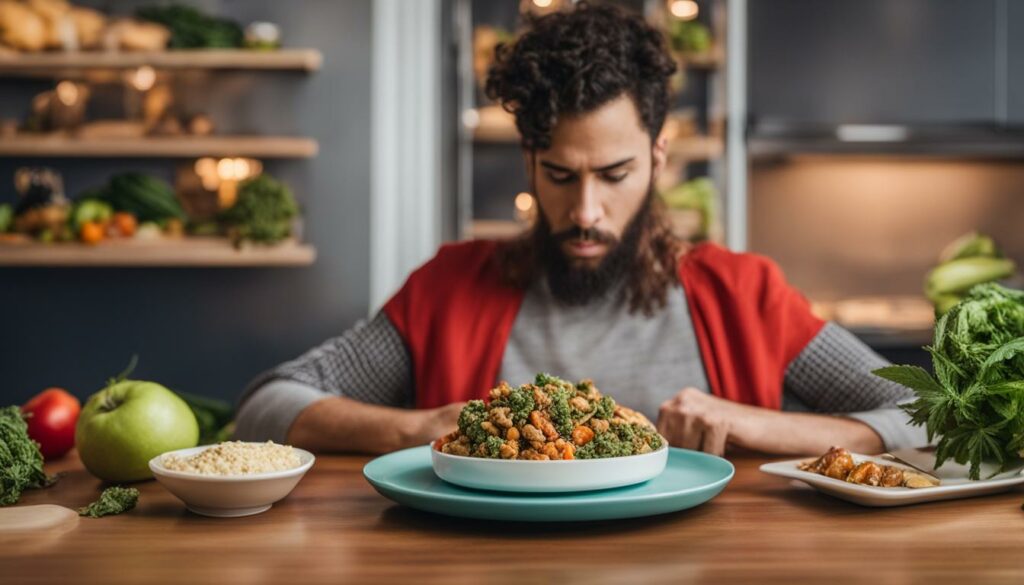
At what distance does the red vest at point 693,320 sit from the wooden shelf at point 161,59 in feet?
7.02

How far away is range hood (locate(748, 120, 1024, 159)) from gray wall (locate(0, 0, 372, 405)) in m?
1.67

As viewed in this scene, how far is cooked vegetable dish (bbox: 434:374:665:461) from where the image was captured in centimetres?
108

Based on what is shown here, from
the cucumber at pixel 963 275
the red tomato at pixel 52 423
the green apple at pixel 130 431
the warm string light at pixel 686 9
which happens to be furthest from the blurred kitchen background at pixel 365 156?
the green apple at pixel 130 431

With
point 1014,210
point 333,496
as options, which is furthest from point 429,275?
point 1014,210

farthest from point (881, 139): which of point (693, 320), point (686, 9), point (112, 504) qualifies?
point (112, 504)

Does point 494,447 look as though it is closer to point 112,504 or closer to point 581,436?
point 581,436

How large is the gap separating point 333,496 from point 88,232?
9.55 ft

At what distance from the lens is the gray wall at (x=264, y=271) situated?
414cm

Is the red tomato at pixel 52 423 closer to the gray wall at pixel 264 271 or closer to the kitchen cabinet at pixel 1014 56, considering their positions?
the gray wall at pixel 264 271

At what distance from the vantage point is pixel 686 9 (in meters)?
3.88

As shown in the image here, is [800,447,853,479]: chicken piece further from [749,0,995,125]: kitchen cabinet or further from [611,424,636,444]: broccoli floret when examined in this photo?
[749,0,995,125]: kitchen cabinet

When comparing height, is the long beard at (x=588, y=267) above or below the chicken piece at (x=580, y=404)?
above

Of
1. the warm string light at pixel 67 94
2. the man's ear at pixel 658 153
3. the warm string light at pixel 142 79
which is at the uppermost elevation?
the warm string light at pixel 142 79

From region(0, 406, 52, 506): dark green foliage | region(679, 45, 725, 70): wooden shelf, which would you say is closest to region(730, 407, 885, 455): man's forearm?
region(0, 406, 52, 506): dark green foliage
